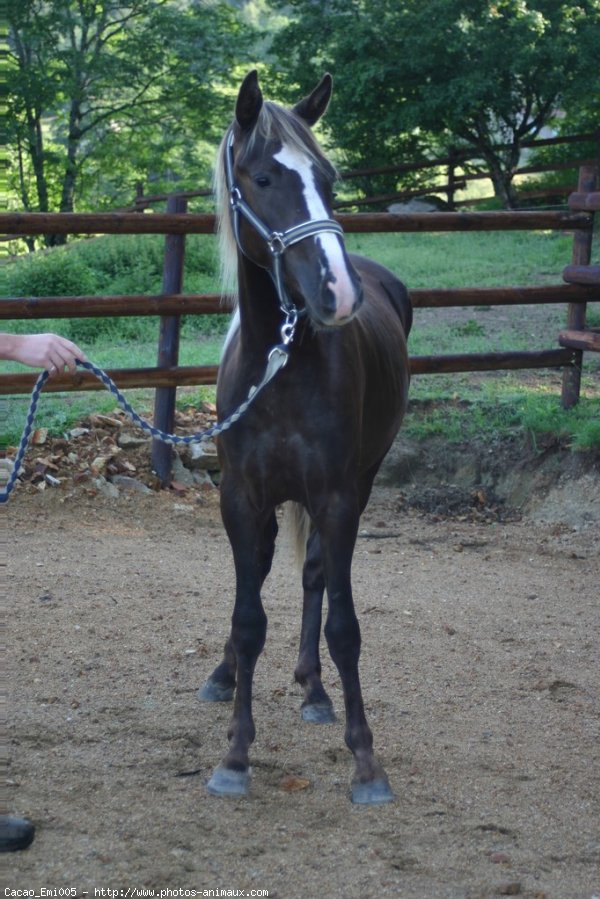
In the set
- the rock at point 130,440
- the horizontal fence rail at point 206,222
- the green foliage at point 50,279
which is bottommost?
the rock at point 130,440

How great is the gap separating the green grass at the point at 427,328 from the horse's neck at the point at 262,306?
3696 millimetres

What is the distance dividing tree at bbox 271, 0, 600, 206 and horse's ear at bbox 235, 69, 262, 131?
15861 millimetres

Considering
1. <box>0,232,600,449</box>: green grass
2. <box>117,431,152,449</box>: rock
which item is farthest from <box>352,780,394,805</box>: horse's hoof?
<box>117,431,152,449</box>: rock

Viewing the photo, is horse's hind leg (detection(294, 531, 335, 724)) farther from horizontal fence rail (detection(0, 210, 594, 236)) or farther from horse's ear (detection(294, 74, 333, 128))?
horizontal fence rail (detection(0, 210, 594, 236))

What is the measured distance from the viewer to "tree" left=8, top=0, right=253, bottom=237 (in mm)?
20797

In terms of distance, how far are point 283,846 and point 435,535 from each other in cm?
350

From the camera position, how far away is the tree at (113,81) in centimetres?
2080

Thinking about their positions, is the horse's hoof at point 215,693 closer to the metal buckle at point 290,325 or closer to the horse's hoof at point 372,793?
the horse's hoof at point 372,793

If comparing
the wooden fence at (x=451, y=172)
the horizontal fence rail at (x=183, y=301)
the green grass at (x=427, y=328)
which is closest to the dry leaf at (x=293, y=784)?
the horizontal fence rail at (x=183, y=301)

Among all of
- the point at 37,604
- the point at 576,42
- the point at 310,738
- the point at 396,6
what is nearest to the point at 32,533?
the point at 37,604

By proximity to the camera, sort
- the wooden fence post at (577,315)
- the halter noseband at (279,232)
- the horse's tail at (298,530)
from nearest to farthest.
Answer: the halter noseband at (279,232)
the horse's tail at (298,530)
the wooden fence post at (577,315)

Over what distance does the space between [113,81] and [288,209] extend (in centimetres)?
2010

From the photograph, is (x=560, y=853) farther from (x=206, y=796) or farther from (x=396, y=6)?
(x=396, y=6)

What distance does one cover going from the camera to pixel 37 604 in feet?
15.5
